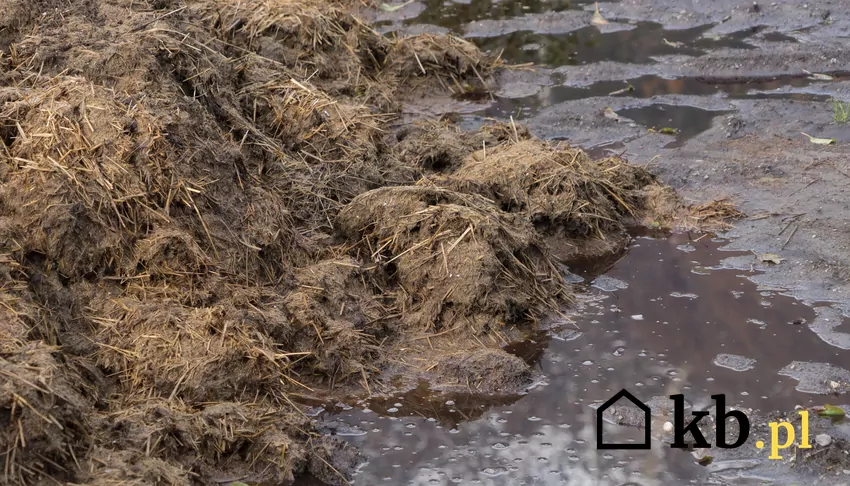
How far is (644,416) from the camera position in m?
4.25

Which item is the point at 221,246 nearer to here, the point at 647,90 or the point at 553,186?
the point at 553,186

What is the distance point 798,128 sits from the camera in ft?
22.8

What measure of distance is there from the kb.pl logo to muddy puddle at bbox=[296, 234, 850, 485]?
1.9 inches

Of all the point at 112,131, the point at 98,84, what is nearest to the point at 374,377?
the point at 112,131

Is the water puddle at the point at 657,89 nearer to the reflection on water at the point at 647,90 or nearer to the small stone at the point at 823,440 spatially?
the reflection on water at the point at 647,90

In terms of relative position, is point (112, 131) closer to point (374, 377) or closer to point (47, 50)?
point (47, 50)

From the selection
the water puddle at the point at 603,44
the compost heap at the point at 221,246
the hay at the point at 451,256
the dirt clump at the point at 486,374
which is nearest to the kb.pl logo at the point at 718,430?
the dirt clump at the point at 486,374

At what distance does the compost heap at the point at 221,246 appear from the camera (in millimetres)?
3871

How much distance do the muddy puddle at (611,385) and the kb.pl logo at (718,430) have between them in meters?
0.05

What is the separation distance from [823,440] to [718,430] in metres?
0.43

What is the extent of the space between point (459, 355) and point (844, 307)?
2101 mm

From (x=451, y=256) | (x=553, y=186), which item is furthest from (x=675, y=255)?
(x=451, y=256)

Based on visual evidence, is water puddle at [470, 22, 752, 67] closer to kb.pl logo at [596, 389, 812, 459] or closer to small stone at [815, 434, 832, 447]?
kb.pl logo at [596, 389, 812, 459]

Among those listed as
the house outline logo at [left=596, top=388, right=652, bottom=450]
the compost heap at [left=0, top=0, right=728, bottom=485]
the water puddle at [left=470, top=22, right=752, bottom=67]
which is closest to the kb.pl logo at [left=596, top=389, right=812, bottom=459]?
the house outline logo at [left=596, top=388, right=652, bottom=450]
